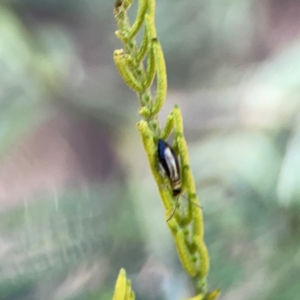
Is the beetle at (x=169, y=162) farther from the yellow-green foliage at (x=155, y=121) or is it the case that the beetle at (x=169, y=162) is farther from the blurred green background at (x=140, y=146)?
the blurred green background at (x=140, y=146)

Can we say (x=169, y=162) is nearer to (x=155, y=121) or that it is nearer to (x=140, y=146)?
(x=155, y=121)

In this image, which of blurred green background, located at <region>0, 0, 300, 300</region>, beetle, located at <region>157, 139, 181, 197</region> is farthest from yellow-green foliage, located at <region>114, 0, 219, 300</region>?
blurred green background, located at <region>0, 0, 300, 300</region>

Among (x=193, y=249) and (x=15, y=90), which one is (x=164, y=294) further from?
(x=15, y=90)

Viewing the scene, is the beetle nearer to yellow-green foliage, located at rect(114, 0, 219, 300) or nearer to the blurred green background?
yellow-green foliage, located at rect(114, 0, 219, 300)

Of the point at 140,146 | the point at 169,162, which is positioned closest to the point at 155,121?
the point at 169,162

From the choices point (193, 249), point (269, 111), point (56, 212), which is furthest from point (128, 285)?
point (269, 111)

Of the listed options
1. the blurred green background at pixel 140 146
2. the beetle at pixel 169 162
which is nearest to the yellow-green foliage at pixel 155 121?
the beetle at pixel 169 162

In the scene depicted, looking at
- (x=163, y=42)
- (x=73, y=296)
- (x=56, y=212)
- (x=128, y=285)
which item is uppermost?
(x=163, y=42)
